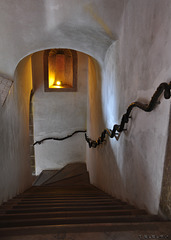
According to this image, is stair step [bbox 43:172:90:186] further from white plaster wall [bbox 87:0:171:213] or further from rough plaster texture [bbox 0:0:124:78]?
rough plaster texture [bbox 0:0:124:78]

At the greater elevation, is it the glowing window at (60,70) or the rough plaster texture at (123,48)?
the glowing window at (60,70)

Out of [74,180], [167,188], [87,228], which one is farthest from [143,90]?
[74,180]

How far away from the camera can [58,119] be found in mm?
7527

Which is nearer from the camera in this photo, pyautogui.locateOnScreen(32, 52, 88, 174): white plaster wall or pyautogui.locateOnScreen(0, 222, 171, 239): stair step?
pyautogui.locateOnScreen(0, 222, 171, 239): stair step

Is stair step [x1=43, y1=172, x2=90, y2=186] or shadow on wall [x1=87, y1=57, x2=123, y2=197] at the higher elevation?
shadow on wall [x1=87, y1=57, x2=123, y2=197]

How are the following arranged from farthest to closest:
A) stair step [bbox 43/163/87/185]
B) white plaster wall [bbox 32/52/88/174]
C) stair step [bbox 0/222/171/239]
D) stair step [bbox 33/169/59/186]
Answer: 1. white plaster wall [bbox 32/52/88/174]
2. stair step [bbox 33/169/59/186]
3. stair step [bbox 43/163/87/185]
4. stair step [bbox 0/222/171/239]

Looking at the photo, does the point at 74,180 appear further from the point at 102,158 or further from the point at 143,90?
the point at 143,90

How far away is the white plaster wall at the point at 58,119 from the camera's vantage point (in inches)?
281

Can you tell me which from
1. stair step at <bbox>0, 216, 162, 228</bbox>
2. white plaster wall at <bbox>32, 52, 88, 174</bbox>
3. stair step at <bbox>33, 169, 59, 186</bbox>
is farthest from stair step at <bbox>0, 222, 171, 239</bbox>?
white plaster wall at <bbox>32, 52, 88, 174</bbox>

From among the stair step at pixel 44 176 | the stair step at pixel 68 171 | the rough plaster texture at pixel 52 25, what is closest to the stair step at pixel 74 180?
the stair step at pixel 68 171

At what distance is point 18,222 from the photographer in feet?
4.62

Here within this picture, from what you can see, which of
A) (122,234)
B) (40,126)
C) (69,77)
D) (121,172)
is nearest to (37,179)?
(40,126)

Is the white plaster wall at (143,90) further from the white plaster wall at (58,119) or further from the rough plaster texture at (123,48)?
the white plaster wall at (58,119)

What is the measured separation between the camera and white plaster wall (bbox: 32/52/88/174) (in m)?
7.14
